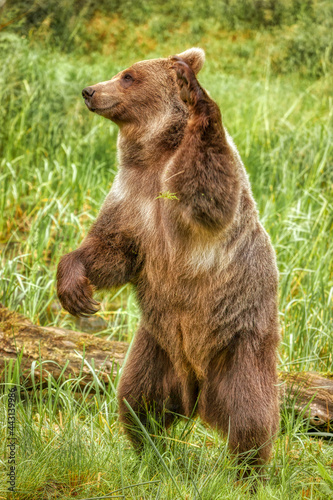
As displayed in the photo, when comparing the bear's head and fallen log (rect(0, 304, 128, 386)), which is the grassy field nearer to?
fallen log (rect(0, 304, 128, 386))

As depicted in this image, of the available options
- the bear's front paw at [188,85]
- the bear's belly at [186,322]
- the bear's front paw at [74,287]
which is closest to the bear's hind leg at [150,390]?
the bear's belly at [186,322]

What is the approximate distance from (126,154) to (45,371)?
1539mm

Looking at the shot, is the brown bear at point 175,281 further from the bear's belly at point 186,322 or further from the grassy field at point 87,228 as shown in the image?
the grassy field at point 87,228

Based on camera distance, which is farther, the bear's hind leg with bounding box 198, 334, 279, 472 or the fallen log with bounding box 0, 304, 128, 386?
the fallen log with bounding box 0, 304, 128, 386

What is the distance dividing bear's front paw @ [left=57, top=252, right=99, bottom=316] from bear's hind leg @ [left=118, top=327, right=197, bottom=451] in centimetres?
40

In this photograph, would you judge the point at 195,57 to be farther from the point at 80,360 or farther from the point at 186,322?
the point at 80,360

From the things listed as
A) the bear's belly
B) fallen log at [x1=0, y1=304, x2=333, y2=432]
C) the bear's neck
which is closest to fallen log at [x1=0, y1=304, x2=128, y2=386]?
fallen log at [x1=0, y1=304, x2=333, y2=432]

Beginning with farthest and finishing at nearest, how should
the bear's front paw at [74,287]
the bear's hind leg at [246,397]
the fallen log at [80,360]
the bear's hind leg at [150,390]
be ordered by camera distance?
the fallen log at [80,360]
the bear's hind leg at [150,390]
the bear's front paw at [74,287]
the bear's hind leg at [246,397]

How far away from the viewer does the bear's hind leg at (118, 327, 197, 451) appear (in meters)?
3.23

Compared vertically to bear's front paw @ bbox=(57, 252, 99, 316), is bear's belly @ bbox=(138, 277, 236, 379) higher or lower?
lower

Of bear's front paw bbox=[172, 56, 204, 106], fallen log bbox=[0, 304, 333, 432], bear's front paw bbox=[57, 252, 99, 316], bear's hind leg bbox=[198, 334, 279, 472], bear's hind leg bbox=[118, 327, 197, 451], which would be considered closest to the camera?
bear's front paw bbox=[172, 56, 204, 106]

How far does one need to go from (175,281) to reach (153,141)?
795 millimetres

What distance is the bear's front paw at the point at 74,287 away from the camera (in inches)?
122

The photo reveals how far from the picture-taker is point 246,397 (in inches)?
118
